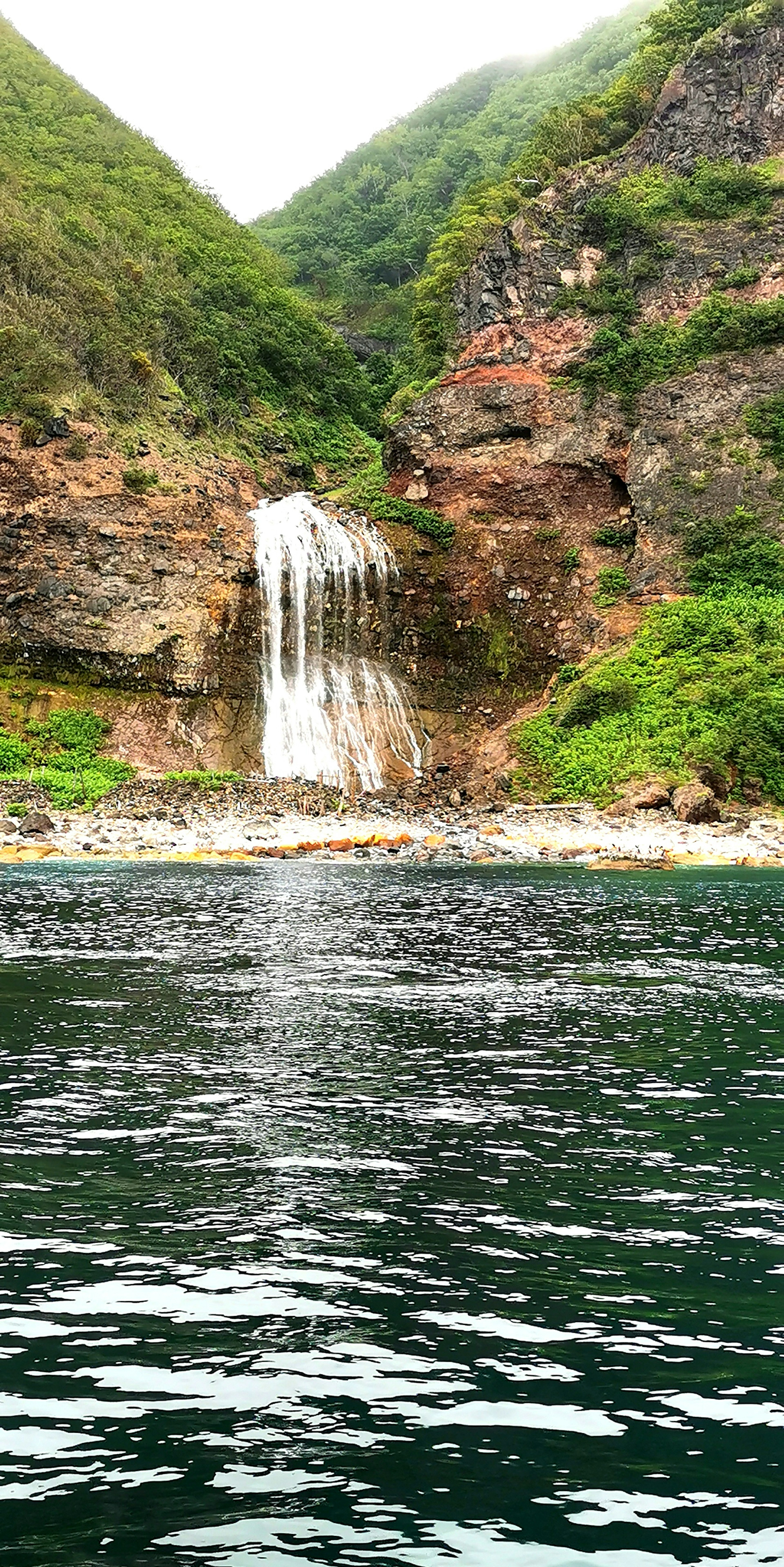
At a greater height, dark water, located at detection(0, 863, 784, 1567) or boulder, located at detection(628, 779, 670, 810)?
boulder, located at detection(628, 779, 670, 810)

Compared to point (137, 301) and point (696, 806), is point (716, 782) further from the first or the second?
point (137, 301)

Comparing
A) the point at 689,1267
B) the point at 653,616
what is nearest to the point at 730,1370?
the point at 689,1267

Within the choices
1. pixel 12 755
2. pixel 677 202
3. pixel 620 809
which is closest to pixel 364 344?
pixel 677 202

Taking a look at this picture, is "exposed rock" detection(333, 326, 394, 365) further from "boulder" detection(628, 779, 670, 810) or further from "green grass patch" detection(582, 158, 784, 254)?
"boulder" detection(628, 779, 670, 810)

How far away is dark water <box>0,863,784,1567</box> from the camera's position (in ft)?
12.5

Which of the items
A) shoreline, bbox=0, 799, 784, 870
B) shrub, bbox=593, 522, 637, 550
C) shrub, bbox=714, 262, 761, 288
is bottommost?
shoreline, bbox=0, 799, 784, 870

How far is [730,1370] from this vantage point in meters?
4.80

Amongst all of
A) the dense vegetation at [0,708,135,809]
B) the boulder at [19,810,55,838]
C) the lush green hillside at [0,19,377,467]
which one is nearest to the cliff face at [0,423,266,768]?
the dense vegetation at [0,708,135,809]

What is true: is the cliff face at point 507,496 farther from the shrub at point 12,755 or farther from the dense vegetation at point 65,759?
the shrub at point 12,755

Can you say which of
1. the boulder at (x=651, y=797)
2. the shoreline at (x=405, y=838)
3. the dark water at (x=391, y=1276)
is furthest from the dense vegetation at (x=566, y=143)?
the dark water at (x=391, y=1276)

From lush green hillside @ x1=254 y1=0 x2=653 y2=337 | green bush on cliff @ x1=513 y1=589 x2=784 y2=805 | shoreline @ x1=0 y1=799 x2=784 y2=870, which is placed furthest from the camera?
lush green hillside @ x1=254 y1=0 x2=653 y2=337

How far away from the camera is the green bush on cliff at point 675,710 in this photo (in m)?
35.1

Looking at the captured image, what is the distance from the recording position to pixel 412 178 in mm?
104312

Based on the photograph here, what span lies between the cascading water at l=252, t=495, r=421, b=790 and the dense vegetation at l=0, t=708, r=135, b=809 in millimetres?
5771
